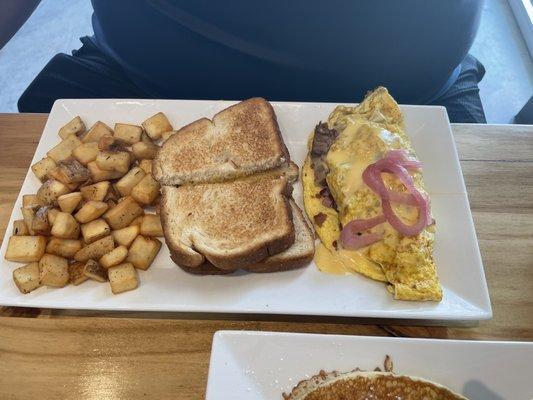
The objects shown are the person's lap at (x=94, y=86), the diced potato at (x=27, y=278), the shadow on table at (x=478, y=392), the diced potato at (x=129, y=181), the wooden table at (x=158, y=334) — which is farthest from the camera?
the person's lap at (x=94, y=86)

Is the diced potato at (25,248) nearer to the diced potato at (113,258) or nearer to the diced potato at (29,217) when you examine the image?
the diced potato at (29,217)

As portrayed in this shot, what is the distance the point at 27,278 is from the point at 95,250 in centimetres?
23

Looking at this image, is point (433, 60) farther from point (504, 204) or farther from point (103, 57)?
point (103, 57)

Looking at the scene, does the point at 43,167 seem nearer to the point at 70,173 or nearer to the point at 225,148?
the point at 70,173

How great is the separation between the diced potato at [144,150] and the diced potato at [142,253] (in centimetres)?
38

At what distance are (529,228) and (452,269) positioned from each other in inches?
15.1

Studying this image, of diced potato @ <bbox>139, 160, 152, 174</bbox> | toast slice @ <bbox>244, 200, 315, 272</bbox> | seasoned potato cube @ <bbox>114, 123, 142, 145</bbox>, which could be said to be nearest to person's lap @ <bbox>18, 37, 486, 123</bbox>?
seasoned potato cube @ <bbox>114, 123, 142, 145</bbox>

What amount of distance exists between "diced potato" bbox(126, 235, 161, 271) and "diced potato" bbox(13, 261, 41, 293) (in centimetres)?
29

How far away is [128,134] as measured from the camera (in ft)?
6.51

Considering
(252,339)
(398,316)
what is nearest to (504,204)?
(398,316)

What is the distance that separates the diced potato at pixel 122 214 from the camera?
1.76m

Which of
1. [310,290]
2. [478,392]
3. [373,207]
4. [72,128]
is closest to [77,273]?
[72,128]

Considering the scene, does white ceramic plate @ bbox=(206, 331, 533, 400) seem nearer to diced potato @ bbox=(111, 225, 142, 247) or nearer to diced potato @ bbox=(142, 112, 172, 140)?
diced potato @ bbox=(111, 225, 142, 247)

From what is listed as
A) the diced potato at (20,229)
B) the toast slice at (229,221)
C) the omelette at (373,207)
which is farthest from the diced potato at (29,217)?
the omelette at (373,207)
